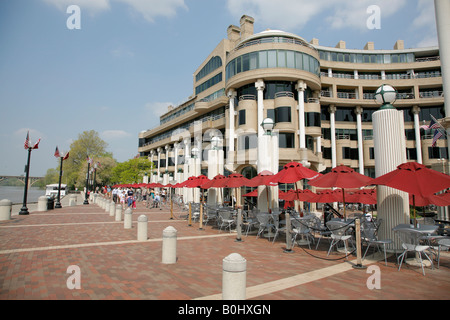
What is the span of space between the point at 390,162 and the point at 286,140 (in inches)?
763

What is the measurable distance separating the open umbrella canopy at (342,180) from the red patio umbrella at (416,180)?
3.44 feet

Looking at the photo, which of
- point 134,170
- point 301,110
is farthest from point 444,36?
point 134,170

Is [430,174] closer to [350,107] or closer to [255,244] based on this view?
[255,244]

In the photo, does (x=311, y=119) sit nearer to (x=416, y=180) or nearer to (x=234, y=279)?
(x=416, y=180)

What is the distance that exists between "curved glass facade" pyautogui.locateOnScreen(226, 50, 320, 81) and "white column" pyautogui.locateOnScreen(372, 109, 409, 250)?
20.8 m

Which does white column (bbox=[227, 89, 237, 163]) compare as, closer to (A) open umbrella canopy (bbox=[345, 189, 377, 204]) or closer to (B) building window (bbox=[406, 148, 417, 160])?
(A) open umbrella canopy (bbox=[345, 189, 377, 204])

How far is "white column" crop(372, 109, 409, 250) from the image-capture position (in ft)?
26.9

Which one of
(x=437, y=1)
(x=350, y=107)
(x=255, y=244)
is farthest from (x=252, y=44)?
(x=255, y=244)

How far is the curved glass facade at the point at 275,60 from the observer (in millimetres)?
27828

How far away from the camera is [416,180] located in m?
6.60

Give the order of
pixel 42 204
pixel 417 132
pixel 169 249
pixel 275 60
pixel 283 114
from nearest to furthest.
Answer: pixel 169 249, pixel 42 204, pixel 283 114, pixel 275 60, pixel 417 132

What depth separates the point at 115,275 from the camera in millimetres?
5828

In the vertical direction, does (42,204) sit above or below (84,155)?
below

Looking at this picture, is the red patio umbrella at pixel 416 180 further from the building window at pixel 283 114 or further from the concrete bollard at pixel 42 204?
the concrete bollard at pixel 42 204
